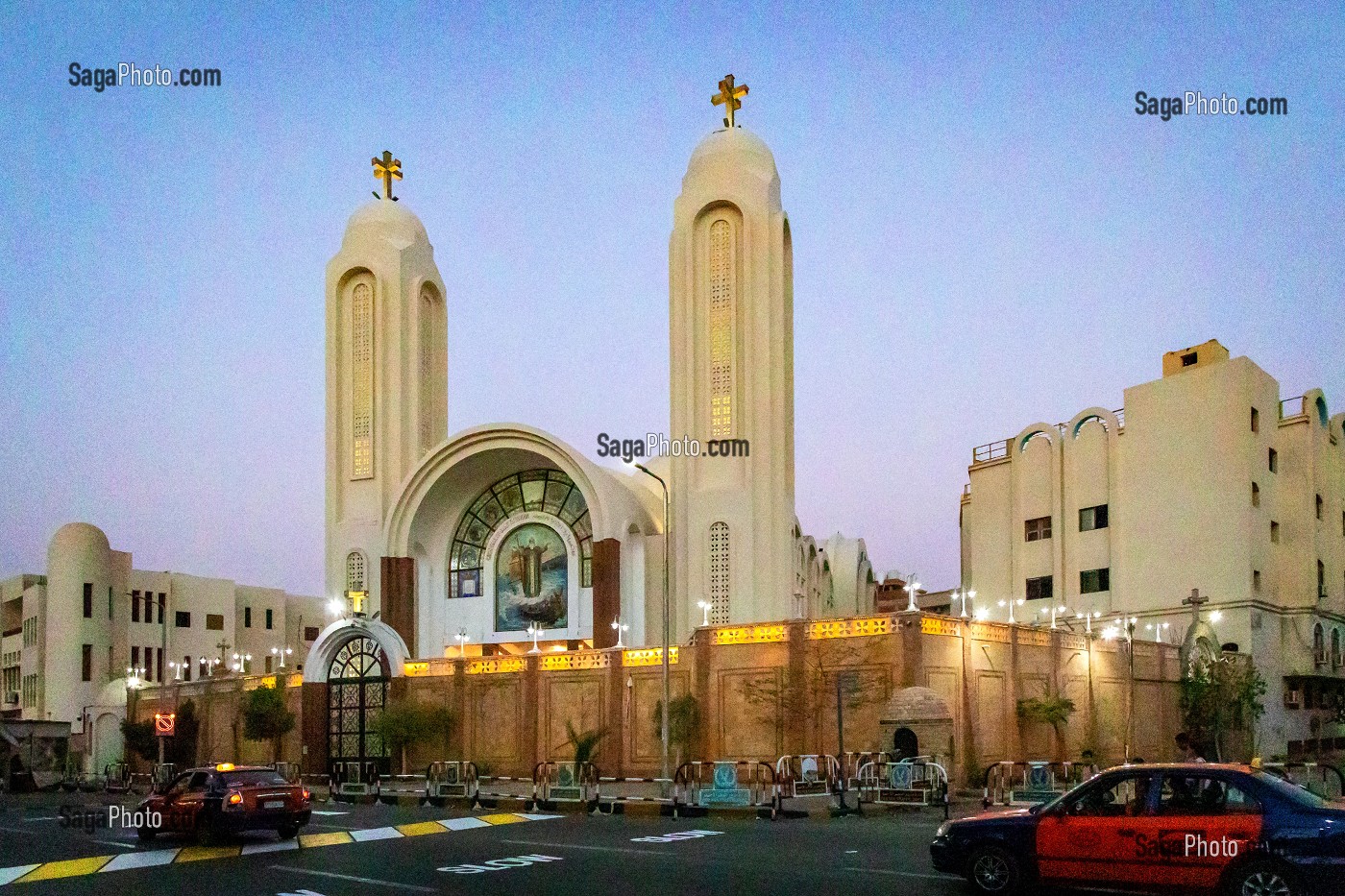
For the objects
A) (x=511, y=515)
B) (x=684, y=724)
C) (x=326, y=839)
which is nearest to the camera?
(x=326, y=839)

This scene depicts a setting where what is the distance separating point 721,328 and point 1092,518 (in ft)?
57.8

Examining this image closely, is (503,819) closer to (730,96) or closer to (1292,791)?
(1292,791)

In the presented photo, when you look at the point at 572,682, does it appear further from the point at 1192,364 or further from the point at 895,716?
the point at 1192,364

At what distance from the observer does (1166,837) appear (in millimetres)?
12367

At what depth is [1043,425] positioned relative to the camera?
53.2 meters

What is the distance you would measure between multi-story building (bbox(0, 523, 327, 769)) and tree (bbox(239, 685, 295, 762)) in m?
9.65

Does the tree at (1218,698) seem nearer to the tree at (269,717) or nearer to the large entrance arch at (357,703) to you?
the large entrance arch at (357,703)

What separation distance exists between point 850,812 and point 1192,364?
1272 inches

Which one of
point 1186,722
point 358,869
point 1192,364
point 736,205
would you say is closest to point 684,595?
point 736,205

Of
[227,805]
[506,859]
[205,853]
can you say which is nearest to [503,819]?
[227,805]

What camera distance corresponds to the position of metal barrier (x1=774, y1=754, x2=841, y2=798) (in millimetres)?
28688

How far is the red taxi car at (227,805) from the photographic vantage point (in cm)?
2034

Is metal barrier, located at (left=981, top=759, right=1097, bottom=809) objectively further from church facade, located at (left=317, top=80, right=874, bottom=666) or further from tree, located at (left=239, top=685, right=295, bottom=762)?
tree, located at (left=239, top=685, right=295, bottom=762)

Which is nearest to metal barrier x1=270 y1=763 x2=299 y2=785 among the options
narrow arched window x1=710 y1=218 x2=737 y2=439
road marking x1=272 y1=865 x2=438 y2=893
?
narrow arched window x1=710 y1=218 x2=737 y2=439
